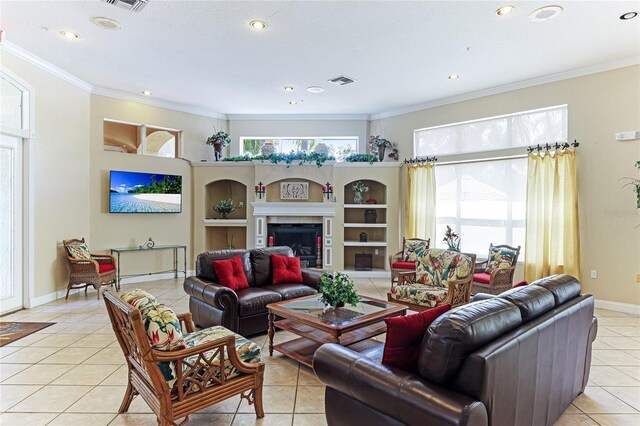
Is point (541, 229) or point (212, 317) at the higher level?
point (541, 229)

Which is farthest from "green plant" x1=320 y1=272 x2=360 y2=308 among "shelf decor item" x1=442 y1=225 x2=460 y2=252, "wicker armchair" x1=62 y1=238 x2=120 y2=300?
"wicker armchair" x1=62 y1=238 x2=120 y2=300

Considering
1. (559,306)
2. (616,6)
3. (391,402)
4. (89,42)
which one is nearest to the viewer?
(391,402)

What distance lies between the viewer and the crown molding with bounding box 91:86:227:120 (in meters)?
6.30

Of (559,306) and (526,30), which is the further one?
(526,30)

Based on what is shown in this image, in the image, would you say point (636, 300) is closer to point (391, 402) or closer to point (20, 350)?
point (391, 402)

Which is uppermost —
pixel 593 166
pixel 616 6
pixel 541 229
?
pixel 616 6

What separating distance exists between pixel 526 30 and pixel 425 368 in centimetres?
415

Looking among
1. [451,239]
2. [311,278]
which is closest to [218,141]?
[311,278]

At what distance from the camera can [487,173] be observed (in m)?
6.34

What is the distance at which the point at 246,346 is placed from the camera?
2.49 metres

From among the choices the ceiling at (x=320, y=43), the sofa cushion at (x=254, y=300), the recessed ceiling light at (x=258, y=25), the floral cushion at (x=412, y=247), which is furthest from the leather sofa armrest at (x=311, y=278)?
the recessed ceiling light at (x=258, y=25)

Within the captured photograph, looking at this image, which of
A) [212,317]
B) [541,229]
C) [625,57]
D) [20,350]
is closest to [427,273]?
[541,229]

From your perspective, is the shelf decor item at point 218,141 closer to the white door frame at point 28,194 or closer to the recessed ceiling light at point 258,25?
the white door frame at point 28,194

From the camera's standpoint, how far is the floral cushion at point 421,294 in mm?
4105
